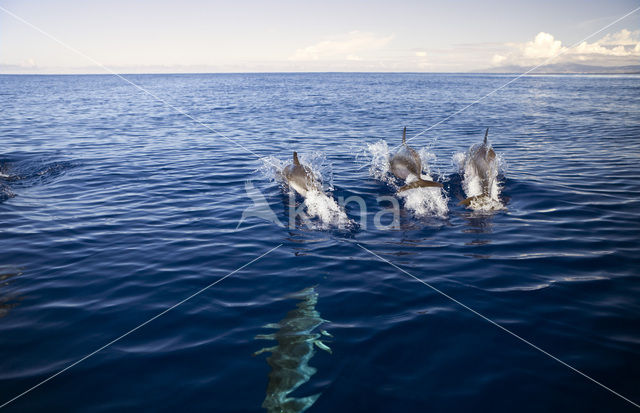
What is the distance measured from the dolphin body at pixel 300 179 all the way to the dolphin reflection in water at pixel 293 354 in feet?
16.9

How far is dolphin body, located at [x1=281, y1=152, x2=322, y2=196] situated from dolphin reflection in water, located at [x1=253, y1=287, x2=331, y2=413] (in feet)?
16.9

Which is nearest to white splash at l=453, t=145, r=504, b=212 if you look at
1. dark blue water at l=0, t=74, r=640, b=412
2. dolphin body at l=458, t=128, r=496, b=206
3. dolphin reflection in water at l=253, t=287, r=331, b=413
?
dolphin body at l=458, t=128, r=496, b=206

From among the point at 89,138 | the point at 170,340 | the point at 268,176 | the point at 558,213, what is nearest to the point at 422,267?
the point at 170,340

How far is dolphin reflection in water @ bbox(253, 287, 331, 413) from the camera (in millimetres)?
4262

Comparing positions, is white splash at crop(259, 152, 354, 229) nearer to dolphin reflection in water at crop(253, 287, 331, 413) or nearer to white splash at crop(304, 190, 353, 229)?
white splash at crop(304, 190, 353, 229)

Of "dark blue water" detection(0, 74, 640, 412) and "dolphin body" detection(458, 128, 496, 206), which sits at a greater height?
"dolphin body" detection(458, 128, 496, 206)

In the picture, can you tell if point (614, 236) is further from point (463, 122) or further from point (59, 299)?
point (463, 122)

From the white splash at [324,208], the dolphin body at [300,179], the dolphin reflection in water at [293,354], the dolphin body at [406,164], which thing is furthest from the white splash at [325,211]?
the dolphin reflection in water at [293,354]

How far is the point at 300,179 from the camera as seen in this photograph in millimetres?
11180

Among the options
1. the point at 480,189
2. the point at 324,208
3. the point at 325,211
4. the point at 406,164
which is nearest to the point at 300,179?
the point at 324,208

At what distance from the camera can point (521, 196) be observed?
11.6m

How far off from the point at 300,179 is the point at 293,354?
684 centimetres

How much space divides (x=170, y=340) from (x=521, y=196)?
11.0 metres

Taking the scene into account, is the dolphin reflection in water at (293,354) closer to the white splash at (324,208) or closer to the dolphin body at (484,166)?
the white splash at (324,208)
